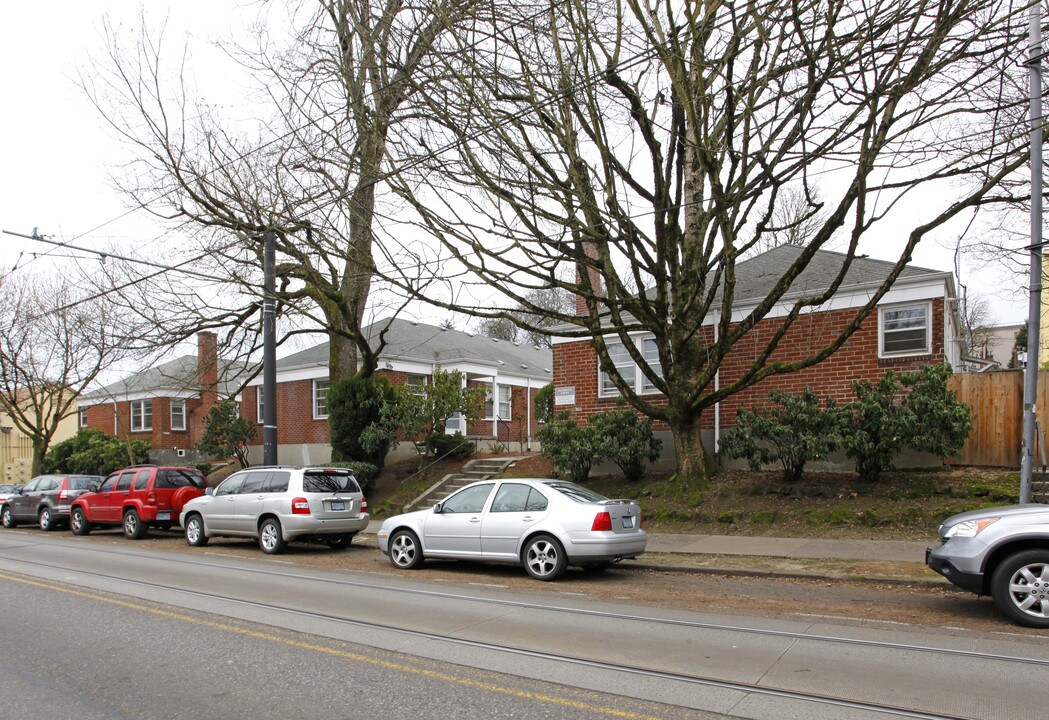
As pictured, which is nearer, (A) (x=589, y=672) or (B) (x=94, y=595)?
(A) (x=589, y=672)

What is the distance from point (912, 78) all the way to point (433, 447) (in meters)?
15.6

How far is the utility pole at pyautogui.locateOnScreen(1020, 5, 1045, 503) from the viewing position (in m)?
10.9

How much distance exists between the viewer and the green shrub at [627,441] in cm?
1747

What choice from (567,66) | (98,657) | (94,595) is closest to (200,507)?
(94,595)

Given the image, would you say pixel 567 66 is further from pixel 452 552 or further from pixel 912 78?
pixel 452 552

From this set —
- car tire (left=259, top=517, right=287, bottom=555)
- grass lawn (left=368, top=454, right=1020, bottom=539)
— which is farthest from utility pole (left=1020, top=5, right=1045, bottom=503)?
car tire (left=259, top=517, right=287, bottom=555)

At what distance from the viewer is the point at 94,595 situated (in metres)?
9.99

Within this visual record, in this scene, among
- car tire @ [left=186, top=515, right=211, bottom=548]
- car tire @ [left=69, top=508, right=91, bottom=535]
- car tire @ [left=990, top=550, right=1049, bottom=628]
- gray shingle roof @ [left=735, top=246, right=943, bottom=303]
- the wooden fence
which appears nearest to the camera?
car tire @ [left=990, top=550, right=1049, bottom=628]

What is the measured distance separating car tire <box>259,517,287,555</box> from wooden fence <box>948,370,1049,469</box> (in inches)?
505

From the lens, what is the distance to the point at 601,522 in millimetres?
10641

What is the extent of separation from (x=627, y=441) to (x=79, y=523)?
44.4 ft

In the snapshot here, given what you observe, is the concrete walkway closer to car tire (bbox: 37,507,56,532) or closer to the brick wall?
the brick wall

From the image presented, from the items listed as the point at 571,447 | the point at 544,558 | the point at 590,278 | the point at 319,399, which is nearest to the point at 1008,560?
the point at 544,558

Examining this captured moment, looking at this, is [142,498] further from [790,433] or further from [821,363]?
[821,363]
